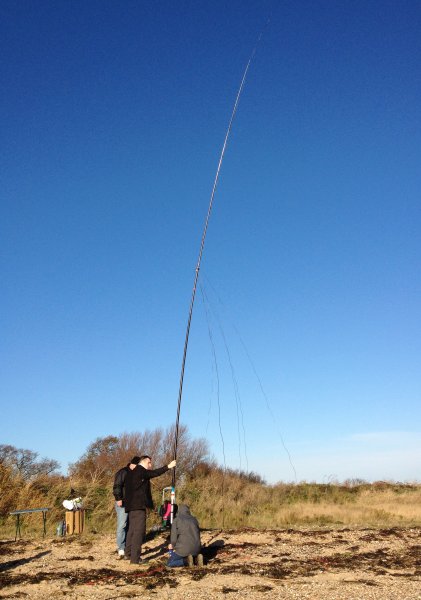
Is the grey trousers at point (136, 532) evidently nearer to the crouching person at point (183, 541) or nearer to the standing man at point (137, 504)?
the standing man at point (137, 504)

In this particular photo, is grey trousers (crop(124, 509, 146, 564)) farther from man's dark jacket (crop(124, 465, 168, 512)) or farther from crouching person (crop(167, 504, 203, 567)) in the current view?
crouching person (crop(167, 504, 203, 567))

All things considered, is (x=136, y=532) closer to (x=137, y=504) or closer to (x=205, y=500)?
(x=137, y=504)

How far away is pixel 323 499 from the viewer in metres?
25.8

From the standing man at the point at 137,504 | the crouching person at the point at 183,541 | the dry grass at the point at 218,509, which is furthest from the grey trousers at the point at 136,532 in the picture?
the dry grass at the point at 218,509

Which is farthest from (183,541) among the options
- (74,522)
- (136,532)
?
(74,522)

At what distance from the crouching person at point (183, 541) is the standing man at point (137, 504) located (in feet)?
2.57

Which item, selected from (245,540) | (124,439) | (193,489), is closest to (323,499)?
(193,489)

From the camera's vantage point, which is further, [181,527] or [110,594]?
[181,527]

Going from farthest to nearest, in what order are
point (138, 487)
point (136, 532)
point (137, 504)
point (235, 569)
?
1. point (138, 487)
2. point (137, 504)
3. point (136, 532)
4. point (235, 569)

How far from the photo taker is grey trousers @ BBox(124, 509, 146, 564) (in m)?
10.4

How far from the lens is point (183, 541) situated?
389 inches

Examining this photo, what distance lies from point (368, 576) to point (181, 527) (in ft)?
10.3

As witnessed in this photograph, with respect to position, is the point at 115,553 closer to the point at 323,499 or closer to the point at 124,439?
the point at 323,499

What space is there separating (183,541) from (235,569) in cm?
102
